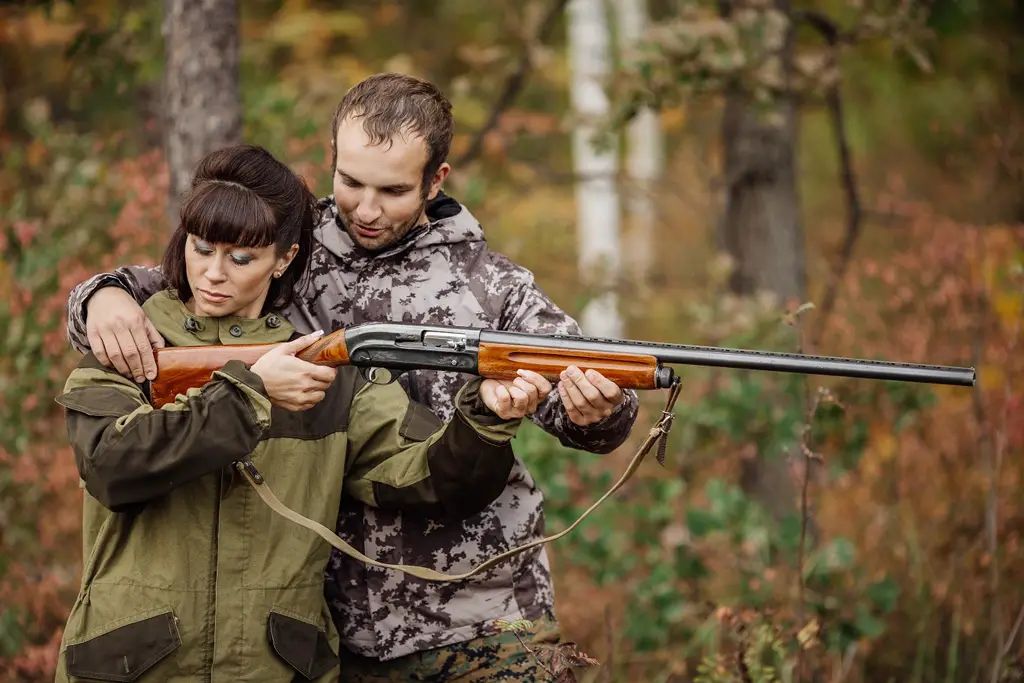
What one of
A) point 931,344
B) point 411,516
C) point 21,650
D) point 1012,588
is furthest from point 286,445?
point 931,344

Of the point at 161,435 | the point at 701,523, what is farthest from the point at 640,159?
the point at 161,435

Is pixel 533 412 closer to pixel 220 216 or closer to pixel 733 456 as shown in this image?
pixel 220 216

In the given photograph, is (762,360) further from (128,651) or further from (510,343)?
(128,651)

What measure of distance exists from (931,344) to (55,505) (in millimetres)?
5426

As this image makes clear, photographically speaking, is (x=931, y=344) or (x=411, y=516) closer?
(x=411, y=516)

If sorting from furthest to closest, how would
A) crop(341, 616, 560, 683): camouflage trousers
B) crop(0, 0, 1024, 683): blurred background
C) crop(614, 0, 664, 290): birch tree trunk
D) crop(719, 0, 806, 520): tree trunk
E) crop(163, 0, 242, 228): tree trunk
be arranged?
crop(614, 0, 664, 290): birch tree trunk, crop(719, 0, 806, 520): tree trunk, crop(0, 0, 1024, 683): blurred background, crop(163, 0, 242, 228): tree trunk, crop(341, 616, 560, 683): camouflage trousers

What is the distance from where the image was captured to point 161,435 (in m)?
2.86

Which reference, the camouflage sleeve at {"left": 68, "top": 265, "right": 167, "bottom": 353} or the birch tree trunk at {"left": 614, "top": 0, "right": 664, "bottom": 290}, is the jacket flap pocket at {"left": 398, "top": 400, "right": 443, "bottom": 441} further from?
the birch tree trunk at {"left": 614, "top": 0, "right": 664, "bottom": 290}

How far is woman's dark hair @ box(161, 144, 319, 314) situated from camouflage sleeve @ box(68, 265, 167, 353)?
13 centimetres

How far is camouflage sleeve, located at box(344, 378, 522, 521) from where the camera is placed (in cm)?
317

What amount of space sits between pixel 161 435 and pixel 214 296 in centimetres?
49

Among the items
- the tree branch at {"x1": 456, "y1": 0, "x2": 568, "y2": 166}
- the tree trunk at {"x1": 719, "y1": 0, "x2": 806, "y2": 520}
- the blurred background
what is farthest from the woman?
the tree trunk at {"x1": 719, "y1": 0, "x2": 806, "y2": 520}

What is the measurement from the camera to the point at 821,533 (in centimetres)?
749

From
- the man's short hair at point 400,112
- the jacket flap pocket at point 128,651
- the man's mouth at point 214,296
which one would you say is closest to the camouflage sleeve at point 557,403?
the man's short hair at point 400,112
